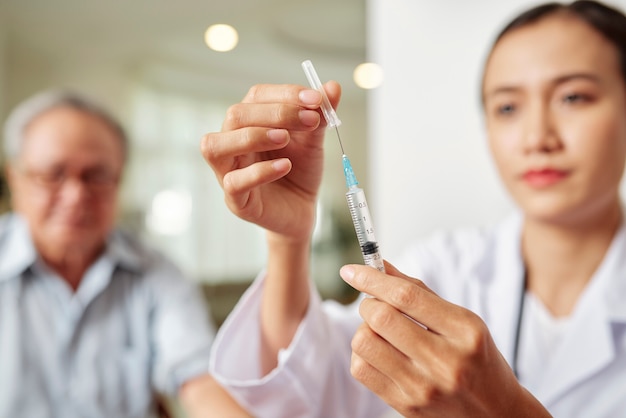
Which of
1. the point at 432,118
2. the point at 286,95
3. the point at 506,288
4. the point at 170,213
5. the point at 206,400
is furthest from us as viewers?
the point at 170,213

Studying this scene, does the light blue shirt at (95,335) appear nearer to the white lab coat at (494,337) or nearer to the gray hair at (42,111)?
the gray hair at (42,111)

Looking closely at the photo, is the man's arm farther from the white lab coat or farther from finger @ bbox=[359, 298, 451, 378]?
finger @ bbox=[359, 298, 451, 378]

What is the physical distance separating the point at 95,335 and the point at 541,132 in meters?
1.01

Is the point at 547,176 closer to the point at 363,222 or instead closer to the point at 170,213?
the point at 363,222

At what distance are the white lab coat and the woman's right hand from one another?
198mm

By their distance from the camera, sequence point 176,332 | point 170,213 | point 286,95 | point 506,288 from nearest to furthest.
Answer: point 286,95 → point 506,288 → point 176,332 → point 170,213

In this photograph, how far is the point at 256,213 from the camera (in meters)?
0.62

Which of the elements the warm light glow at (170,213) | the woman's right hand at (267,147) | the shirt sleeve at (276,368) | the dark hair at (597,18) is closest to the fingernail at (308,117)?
the woman's right hand at (267,147)

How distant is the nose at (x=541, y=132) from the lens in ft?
2.67

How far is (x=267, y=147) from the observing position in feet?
1.78

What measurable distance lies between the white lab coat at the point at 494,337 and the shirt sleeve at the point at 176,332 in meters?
Answer: 0.39

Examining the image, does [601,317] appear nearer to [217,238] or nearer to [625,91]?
[625,91]

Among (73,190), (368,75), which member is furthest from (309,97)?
(368,75)

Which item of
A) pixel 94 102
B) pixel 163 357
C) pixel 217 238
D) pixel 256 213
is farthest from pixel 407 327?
pixel 217 238
